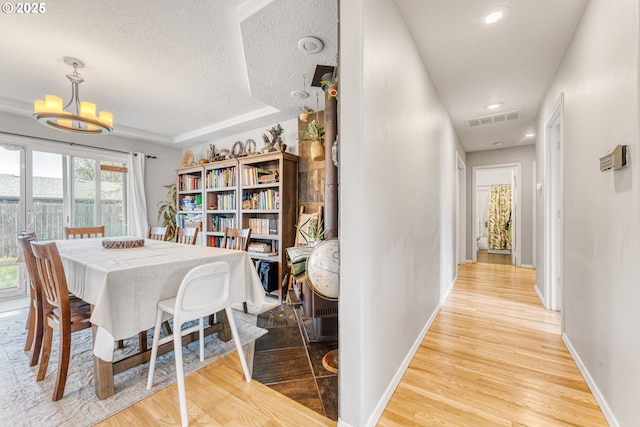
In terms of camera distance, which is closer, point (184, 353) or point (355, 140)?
point (355, 140)

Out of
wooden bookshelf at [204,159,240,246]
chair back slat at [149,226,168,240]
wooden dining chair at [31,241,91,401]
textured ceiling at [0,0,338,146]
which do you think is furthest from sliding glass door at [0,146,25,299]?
wooden dining chair at [31,241,91,401]

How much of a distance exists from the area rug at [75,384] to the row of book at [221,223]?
Result: 2.01 m

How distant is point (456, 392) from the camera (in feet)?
5.33

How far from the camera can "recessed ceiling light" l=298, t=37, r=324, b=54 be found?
80.0 inches

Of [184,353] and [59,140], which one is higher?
A: [59,140]

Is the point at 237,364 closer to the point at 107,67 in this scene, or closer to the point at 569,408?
the point at 569,408

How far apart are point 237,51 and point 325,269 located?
199 centimetres

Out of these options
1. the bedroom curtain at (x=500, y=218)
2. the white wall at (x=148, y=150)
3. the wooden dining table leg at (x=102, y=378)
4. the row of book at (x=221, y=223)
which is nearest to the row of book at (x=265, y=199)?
the row of book at (x=221, y=223)

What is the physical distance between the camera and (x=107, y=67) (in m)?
2.52

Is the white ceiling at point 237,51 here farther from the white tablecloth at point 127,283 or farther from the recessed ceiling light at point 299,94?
the white tablecloth at point 127,283

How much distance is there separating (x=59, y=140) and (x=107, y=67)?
214 centimetres

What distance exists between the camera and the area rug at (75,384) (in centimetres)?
144

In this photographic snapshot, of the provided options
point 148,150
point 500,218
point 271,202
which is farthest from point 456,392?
Answer: point 500,218

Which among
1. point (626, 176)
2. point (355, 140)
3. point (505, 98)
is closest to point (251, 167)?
point (355, 140)
